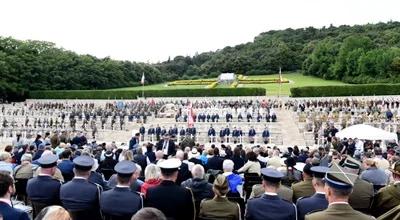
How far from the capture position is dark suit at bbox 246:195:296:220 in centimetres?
526

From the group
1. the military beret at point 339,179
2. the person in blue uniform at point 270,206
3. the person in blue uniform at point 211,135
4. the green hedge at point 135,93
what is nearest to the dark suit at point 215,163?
the person in blue uniform at point 270,206

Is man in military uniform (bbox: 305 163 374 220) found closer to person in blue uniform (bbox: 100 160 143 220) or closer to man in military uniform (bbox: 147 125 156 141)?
person in blue uniform (bbox: 100 160 143 220)

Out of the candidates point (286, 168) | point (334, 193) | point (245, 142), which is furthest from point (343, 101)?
point (334, 193)

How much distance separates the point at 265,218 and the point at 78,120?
119ft

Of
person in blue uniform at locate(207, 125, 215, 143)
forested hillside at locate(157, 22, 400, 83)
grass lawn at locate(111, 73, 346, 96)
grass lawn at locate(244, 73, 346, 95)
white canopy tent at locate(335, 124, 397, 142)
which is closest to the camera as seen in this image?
white canopy tent at locate(335, 124, 397, 142)

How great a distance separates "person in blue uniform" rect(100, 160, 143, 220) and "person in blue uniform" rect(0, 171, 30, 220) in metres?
1.32

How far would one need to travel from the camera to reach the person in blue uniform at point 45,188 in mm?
6406

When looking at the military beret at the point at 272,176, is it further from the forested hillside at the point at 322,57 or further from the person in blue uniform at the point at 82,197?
the forested hillside at the point at 322,57

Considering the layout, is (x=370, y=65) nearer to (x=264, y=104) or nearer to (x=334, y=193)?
(x=264, y=104)

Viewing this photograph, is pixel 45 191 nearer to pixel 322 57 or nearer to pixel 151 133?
pixel 151 133

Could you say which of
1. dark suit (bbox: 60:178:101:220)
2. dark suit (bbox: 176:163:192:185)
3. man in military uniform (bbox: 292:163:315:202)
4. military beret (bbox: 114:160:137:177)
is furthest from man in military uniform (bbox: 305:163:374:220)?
dark suit (bbox: 176:163:192:185)

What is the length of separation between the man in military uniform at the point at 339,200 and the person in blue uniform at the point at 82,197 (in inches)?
120

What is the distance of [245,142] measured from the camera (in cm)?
3047

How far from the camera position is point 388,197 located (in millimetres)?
5965
